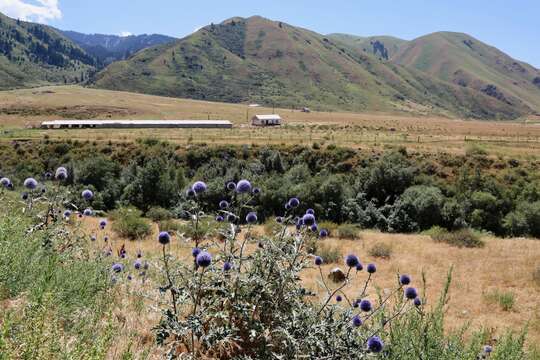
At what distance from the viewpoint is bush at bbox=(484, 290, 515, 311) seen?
1291 cm

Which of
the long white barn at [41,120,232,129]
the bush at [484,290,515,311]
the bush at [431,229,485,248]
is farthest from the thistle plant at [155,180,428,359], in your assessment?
A: the long white barn at [41,120,232,129]

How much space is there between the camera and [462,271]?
17188mm

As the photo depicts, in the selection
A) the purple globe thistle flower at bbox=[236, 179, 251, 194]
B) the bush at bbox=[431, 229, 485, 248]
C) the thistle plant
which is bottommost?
the bush at bbox=[431, 229, 485, 248]

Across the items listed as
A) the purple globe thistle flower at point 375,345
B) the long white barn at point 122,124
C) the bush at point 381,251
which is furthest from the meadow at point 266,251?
the long white barn at point 122,124

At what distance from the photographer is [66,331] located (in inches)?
149

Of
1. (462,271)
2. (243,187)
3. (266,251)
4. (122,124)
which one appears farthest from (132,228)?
(122,124)

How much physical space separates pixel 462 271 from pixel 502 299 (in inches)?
162

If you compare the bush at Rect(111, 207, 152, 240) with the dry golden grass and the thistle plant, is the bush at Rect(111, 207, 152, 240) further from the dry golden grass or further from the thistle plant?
the thistle plant

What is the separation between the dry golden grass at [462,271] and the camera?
38.8 ft

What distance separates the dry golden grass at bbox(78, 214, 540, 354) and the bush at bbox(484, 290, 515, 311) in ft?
0.39

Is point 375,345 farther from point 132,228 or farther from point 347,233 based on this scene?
point 347,233

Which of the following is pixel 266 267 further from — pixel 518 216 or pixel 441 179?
pixel 441 179

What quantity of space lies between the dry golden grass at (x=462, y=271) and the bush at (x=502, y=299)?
117 mm

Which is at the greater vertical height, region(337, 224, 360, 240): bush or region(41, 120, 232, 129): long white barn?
region(41, 120, 232, 129): long white barn
